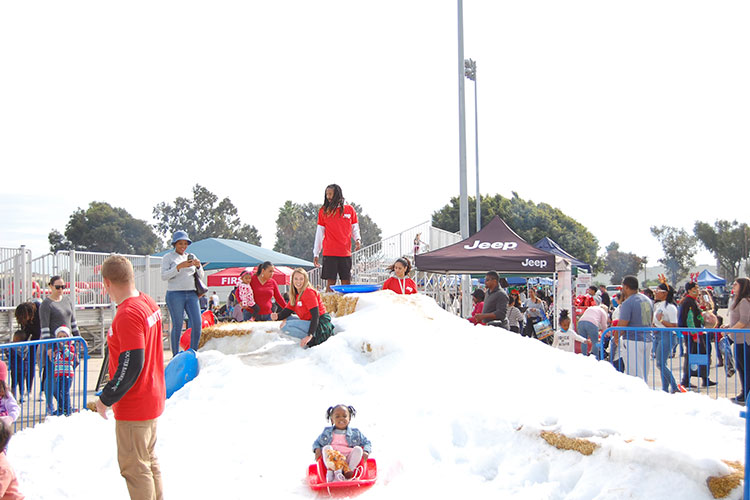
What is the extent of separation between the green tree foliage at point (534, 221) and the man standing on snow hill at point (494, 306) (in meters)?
44.2

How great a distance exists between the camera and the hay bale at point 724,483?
11.4ft

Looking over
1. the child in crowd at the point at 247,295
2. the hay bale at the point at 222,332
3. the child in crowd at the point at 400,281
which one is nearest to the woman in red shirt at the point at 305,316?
the hay bale at the point at 222,332

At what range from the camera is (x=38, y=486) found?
14.6 feet

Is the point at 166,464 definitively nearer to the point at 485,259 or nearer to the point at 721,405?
the point at 721,405

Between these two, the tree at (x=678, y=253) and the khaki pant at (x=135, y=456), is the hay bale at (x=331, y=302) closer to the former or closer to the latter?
the khaki pant at (x=135, y=456)

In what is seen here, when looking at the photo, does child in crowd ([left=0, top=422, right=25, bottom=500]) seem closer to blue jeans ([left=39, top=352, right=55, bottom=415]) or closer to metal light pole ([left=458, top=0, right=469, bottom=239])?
blue jeans ([left=39, top=352, right=55, bottom=415])

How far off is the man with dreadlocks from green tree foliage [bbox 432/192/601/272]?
4506 cm

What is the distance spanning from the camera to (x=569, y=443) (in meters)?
4.52

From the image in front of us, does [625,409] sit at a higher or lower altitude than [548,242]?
lower

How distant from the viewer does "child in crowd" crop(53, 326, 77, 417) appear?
7.13m

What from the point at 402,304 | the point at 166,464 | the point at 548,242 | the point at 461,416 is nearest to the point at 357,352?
the point at 402,304

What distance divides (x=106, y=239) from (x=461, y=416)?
77572mm

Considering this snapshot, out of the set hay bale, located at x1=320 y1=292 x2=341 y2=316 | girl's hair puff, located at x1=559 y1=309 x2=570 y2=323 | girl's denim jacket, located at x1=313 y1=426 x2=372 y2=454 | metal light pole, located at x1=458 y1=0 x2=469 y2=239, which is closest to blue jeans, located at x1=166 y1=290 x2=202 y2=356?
hay bale, located at x1=320 y1=292 x2=341 y2=316

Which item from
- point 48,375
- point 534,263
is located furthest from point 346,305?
point 534,263
